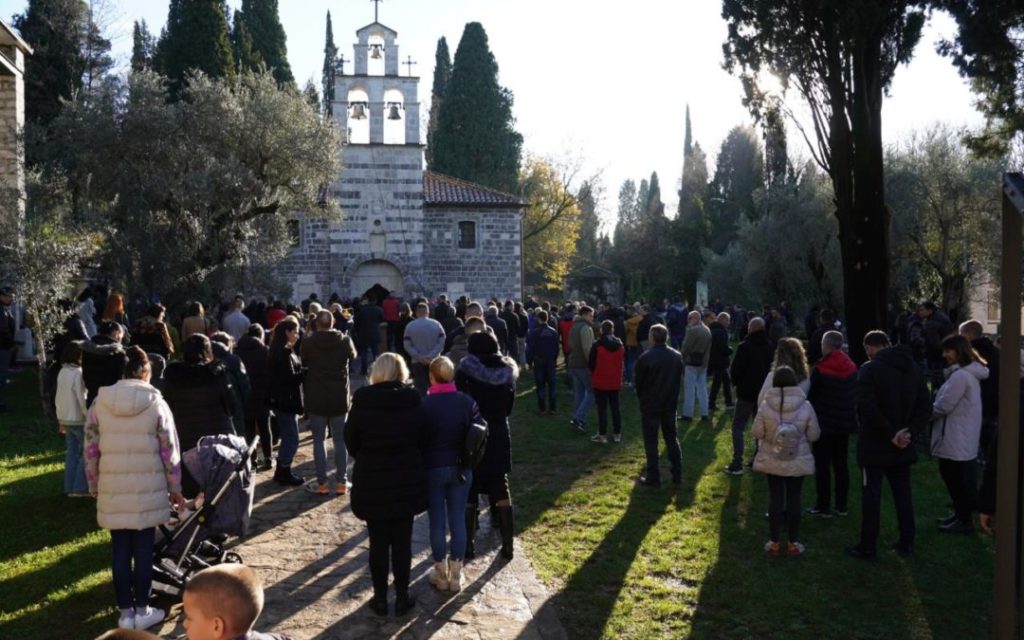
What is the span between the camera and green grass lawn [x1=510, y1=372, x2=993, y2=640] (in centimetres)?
569

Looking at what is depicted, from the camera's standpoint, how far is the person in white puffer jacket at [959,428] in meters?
7.45

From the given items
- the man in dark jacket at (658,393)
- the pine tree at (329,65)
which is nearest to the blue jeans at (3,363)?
the man in dark jacket at (658,393)

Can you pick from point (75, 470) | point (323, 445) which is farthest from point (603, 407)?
point (75, 470)

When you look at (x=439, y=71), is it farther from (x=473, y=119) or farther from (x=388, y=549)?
(x=388, y=549)

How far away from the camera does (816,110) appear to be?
14.3 meters

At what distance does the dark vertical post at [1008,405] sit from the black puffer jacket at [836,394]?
4073 mm

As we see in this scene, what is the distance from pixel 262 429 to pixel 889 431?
6726mm

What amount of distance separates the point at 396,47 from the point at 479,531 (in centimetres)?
2192

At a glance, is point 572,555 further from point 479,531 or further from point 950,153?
point 950,153

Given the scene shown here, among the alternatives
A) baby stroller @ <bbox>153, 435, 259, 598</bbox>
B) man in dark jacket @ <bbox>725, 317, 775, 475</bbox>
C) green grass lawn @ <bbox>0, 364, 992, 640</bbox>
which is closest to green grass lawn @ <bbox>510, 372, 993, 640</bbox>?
green grass lawn @ <bbox>0, 364, 992, 640</bbox>

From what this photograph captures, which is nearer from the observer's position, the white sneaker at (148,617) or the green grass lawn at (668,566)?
Answer: the white sneaker at (148,617)

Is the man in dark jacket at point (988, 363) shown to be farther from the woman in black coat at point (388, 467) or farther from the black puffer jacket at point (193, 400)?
the black puffer jacket at point (193, 400)

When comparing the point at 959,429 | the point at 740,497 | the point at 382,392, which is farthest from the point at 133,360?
the point at 959,429

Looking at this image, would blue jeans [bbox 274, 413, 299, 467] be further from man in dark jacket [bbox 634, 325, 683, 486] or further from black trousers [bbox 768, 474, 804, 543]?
black trousers [bbox 768, 474, 804, 543]
